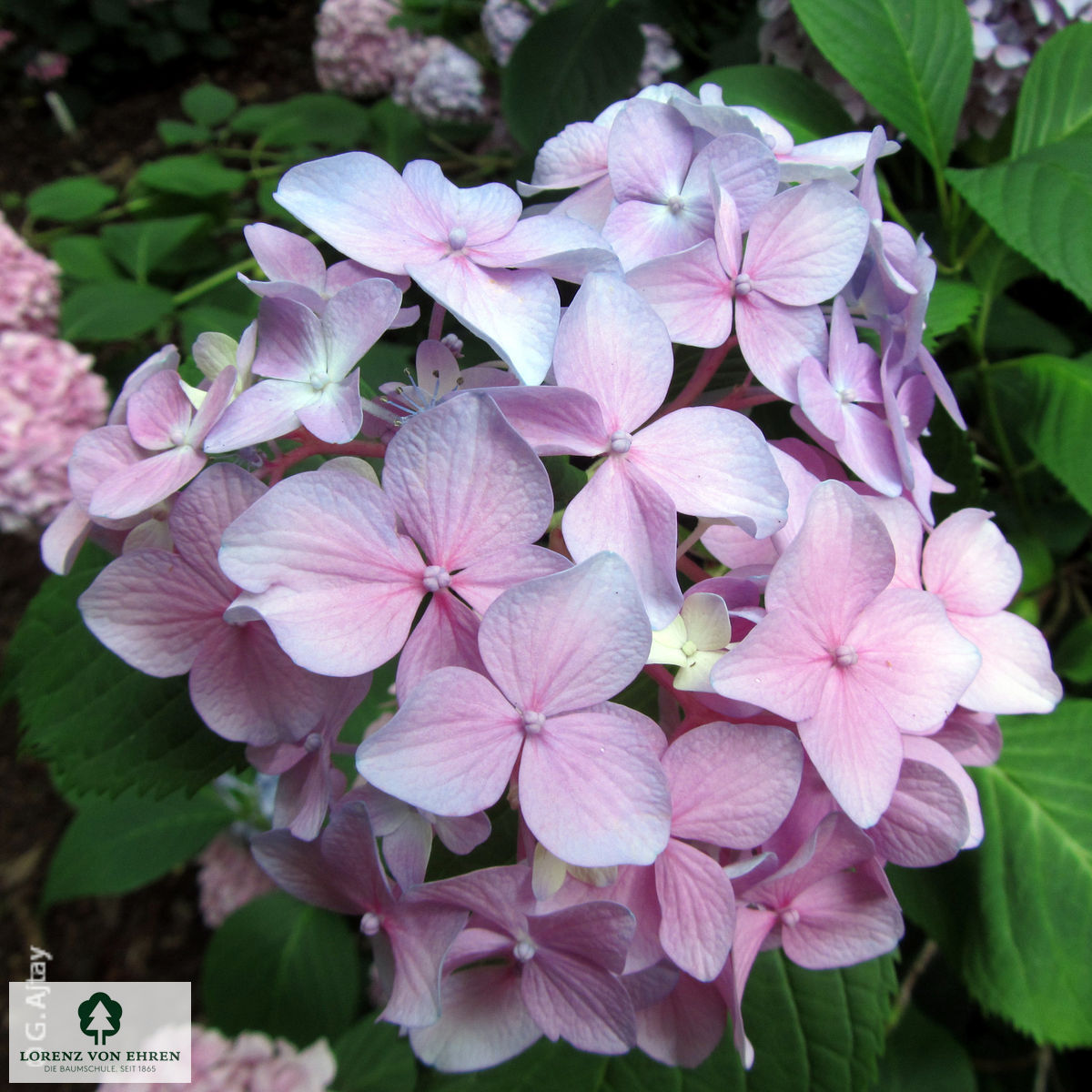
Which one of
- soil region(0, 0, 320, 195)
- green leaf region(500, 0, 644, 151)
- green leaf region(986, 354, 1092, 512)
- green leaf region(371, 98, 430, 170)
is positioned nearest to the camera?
green leaf region(986, 354, 1092, 512)

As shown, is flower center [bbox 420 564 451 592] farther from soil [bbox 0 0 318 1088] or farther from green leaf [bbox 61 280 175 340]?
soil [bbox 0 0 318 1088]

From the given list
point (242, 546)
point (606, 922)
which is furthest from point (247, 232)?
point (606, 922)

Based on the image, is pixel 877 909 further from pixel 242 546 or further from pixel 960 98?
pixel 960 98

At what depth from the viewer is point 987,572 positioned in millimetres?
470

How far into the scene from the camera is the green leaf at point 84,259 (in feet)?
5.05

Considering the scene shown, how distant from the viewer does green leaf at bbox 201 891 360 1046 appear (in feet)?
3.81

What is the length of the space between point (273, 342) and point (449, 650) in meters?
0.18

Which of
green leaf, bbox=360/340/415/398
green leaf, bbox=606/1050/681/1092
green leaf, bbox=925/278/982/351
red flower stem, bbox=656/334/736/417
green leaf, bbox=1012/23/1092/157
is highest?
green leaf, bbox=1012/23/1092/157

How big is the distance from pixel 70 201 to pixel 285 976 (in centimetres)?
143

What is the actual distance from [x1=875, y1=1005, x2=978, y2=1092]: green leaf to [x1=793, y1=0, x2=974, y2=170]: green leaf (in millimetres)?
885

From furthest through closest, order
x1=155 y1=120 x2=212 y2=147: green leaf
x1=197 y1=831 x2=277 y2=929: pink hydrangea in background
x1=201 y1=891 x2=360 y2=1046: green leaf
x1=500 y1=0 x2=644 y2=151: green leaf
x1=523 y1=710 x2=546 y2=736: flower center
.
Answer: x1=155 y1=120 x2=212 y2=147: green leaf, x1=197 y1=831 x2=277 y2=929: pink hydrangea in background, x1=201 y1=891 x2=360 y2=1046: green leaf, x1=500 y1=0 x2=644 y2=151: green leaf, x1=523 y1=710 x2=546 y2=736: flower center

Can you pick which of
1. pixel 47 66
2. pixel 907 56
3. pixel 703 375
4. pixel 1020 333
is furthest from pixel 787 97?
pixel 47 66

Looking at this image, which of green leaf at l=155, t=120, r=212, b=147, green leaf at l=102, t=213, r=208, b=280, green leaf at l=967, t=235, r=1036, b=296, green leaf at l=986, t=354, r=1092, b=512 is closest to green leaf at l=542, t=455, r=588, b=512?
green leaf at l=986, t=354, r=1092, b=512

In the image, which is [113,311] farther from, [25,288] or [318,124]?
[318,124]
